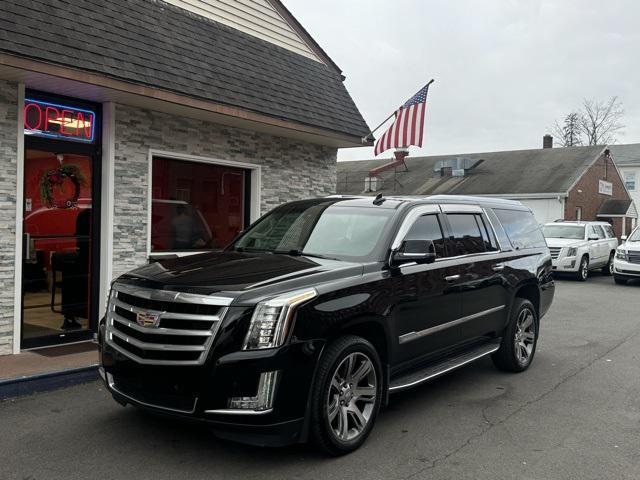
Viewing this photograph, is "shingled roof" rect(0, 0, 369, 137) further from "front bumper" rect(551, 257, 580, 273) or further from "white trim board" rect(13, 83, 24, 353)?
"front bumper" rect(551, 257, 580, 273)

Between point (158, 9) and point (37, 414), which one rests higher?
point (158, 9)

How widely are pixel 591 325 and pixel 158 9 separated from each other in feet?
27.3

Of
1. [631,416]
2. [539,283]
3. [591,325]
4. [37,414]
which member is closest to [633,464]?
[631,416]

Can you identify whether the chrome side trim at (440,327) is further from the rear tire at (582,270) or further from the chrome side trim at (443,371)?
the rear tire at (582,270)

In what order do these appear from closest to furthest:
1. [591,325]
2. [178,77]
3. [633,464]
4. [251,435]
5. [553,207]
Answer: [251,435]
[633,464]
[178,77]
[591,325]
[553,207]

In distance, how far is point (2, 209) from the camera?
642 centimetres

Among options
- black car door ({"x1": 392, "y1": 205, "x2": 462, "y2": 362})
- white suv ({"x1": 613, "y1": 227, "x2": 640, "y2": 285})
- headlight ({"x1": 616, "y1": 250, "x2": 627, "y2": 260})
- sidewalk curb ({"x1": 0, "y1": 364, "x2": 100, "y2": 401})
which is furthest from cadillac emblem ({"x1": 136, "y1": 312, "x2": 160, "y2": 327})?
headlight ({"x1": 616, "y1": 250, "x2": 627, "y2": 260})

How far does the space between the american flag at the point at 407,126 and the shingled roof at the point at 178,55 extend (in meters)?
1.14

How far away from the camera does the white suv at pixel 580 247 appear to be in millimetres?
17844

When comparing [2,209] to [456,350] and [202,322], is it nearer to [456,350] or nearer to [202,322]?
[202,322]

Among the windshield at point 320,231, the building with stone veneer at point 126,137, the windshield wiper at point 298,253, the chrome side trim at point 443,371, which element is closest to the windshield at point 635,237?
the building with stone veneer at point 126,137

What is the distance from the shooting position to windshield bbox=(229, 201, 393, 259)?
16.2ft

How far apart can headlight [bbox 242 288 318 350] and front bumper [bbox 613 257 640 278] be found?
50.2ft

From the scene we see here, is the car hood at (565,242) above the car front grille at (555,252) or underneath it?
above
